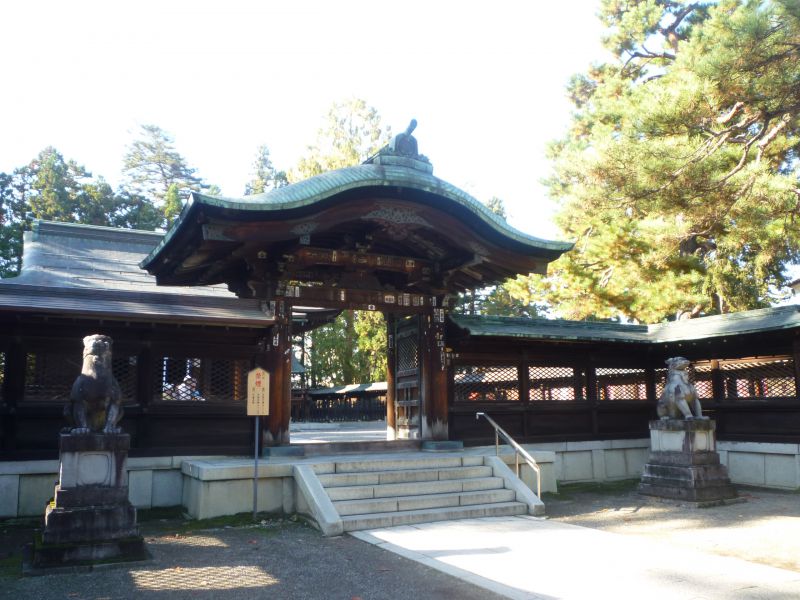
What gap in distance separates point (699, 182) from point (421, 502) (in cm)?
770

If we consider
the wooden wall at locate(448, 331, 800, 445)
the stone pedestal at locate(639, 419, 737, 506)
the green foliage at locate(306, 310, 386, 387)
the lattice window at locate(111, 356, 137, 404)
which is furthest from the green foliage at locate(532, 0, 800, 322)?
the lattice window at locate(111, 356, 137, 404)

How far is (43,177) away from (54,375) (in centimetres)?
3427

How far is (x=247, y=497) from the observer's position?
9.90 m

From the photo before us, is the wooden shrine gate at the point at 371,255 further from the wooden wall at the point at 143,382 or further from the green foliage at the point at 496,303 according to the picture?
the green foliage at the point at 496,303

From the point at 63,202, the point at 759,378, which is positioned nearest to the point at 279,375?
the point at 759,378

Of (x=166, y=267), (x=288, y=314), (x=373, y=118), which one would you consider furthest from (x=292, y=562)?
(x=373, y=118)

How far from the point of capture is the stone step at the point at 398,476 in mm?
9883

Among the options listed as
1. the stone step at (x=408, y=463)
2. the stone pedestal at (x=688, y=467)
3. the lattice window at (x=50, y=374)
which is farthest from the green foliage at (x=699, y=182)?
the lattice window at (x=50, y=374)

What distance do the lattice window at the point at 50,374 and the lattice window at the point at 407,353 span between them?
5.94m

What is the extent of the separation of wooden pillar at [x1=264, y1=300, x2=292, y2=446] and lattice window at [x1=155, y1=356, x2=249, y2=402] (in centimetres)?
66

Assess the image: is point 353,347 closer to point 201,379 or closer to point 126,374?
point 201,379

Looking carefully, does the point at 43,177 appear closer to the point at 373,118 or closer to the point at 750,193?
the point at 373,118

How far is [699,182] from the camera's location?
484 inches

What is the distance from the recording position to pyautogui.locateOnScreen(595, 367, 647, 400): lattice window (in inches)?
594
